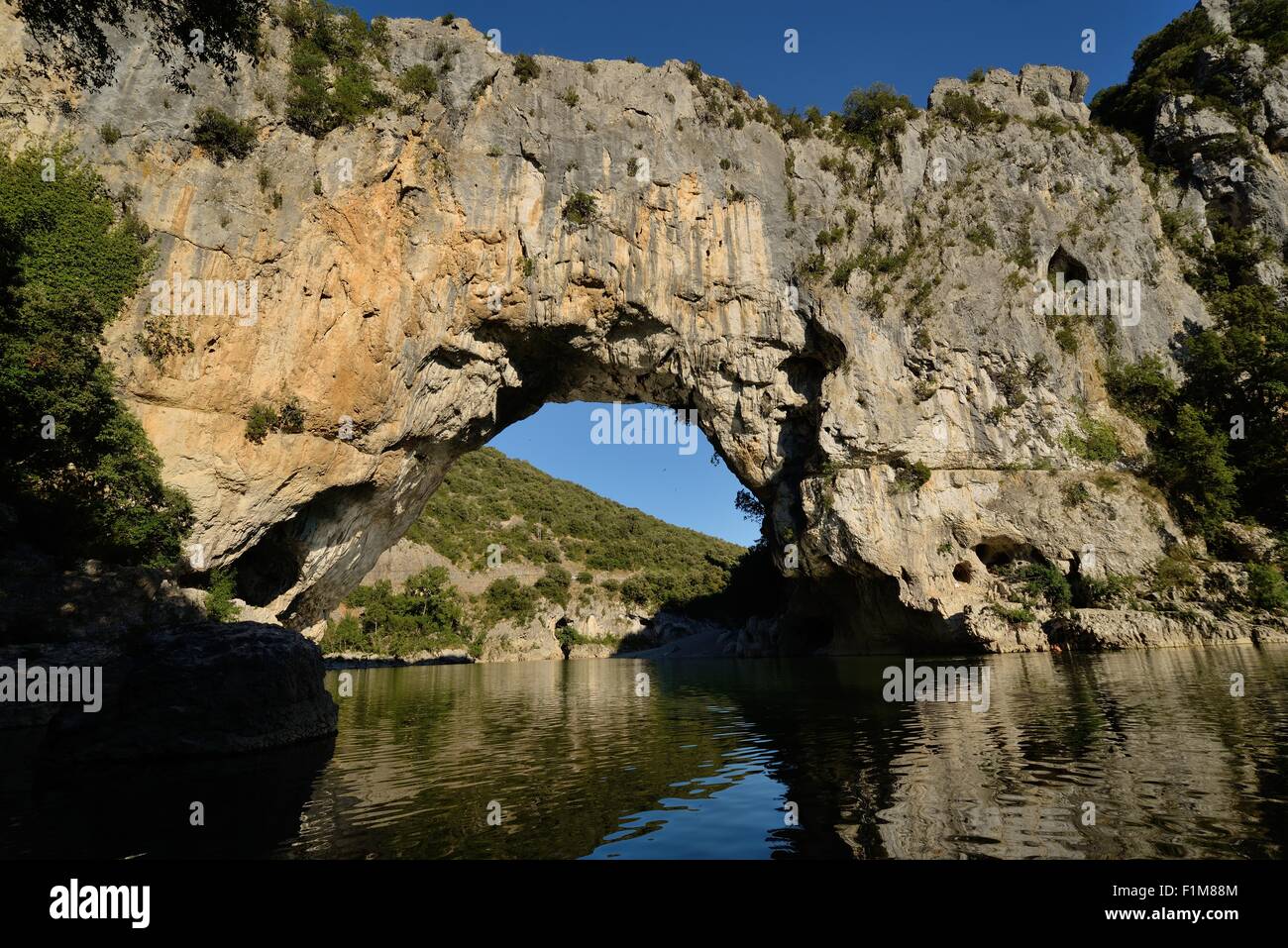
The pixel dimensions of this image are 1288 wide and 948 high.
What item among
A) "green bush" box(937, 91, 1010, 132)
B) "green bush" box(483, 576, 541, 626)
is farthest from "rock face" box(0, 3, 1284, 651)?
"green bush" box(483, 576, 541, 626)

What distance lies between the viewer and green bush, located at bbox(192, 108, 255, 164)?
24391 mm

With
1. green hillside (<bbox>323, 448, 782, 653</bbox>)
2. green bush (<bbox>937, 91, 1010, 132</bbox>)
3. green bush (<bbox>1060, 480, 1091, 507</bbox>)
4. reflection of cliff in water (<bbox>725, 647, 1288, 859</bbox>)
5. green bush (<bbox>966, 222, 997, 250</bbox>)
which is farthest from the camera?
green hillside (<bbox>323, 448, 782, 653</bbox>)

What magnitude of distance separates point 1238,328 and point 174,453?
4844 centimetres

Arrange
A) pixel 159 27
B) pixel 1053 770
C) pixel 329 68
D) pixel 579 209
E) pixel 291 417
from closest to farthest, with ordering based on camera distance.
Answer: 1. pixel 1053 770
2. pixel 159 27
3. pixel 291 417
4. pixel 329 68
5. pixel 579 209

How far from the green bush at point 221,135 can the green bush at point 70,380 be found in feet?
12.7

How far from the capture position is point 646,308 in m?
30.1

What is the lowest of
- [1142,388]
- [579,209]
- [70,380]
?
[70,380]

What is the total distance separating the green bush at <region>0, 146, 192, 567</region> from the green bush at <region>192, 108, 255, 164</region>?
3.87m

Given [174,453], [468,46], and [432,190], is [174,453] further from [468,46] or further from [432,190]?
[468,46]

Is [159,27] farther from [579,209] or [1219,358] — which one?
[1219,358]

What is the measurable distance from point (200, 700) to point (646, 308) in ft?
77.8

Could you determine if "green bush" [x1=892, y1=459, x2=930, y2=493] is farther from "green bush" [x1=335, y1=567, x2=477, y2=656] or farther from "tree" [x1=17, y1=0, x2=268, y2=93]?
"green bush" [x1=335, y1=567, x2=477, y2=656]

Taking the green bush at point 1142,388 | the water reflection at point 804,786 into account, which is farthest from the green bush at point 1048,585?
the water reflection at point 804,786

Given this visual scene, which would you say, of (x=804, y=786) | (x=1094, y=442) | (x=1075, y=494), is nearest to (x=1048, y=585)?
(x=1075, y=494)
